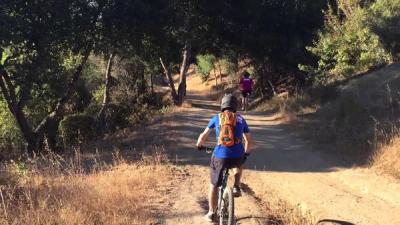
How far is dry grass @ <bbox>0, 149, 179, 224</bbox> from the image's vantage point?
21.3ft

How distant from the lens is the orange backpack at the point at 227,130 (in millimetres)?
6332

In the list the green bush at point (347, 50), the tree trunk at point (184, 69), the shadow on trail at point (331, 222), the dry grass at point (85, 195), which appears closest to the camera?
the dry grass at point (85, 195)

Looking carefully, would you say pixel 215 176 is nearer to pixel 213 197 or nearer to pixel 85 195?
pixel 213 197

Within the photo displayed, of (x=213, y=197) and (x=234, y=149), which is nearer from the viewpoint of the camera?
(x=234, y=149)

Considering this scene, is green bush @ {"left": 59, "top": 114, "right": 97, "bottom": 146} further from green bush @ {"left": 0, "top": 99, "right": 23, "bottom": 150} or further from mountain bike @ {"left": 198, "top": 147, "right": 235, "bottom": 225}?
mountain bike @ {"left": 198, "top": 147, "right": 235, "bottom": 225}

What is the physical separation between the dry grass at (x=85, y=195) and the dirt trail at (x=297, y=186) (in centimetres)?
45

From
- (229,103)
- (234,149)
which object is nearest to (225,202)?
(234,149)

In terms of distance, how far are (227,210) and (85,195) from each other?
2.26m

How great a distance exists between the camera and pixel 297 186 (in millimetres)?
9789

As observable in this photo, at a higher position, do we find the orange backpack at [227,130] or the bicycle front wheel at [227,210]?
the orange backpack at [227,130]

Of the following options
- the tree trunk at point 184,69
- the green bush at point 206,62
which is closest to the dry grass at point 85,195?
Answer: the tree trunk at point 184,69

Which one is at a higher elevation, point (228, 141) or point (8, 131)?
point (228, 141)

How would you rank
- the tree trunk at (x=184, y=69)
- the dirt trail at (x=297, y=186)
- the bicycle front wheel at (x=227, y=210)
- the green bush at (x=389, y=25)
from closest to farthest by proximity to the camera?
the bicycle front wheel at (x=227, y=210)
the dirt trail at (x=297, y=186)
the green bush at (x=389, y=25)
the tree trunk at (x=184, y=69)

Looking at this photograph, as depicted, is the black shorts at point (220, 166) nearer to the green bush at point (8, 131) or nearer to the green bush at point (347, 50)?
the green bush at point (347, 50)
